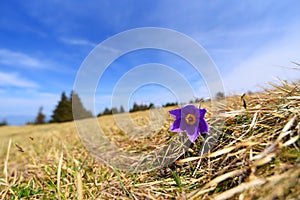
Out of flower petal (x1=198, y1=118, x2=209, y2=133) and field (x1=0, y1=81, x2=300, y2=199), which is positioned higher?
flower petal (x1=198, y1=118, x2=209, y2=133)

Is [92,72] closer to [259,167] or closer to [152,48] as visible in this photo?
[152,48]

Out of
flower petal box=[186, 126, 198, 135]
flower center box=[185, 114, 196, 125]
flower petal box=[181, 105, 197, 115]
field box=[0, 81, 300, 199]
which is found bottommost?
field box=[0, 81, 300, 199]

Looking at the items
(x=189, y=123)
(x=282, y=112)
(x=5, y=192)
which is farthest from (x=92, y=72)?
(x=282, y=112)

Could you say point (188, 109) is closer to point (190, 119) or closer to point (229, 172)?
point (190, 119)

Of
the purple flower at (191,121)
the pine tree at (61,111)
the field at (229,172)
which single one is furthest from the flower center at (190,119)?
the pine tree at (61,111)

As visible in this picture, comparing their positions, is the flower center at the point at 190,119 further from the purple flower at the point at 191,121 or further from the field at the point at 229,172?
the field at the point at 229,172

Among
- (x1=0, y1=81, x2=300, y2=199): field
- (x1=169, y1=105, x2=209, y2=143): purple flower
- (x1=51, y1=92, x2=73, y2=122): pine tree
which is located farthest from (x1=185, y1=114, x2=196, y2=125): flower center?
(x1=51, y1=92, x2=73, y2=122): pine tree

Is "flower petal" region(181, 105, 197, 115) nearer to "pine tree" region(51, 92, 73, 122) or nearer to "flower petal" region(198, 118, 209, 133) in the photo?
"flower petal" region(198, 118, 209, 133)

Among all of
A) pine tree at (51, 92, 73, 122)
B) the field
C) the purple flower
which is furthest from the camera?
pine tree at (51, 92, 73, 122)
